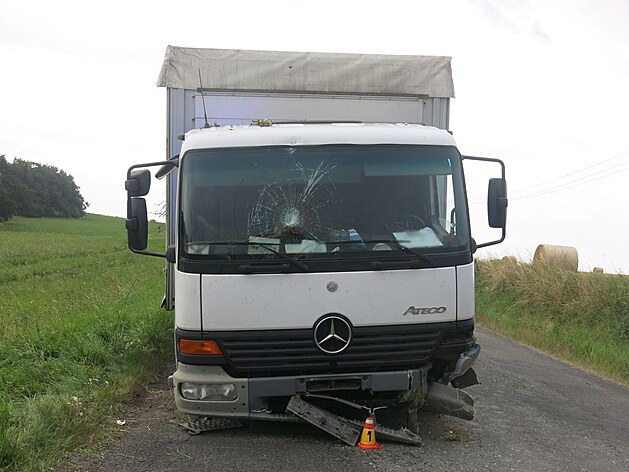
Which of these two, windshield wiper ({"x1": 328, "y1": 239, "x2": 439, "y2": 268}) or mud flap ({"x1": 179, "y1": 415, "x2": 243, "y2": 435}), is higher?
windshield wiper ({"x1": 328, "y1": 239, "x2": 439, "y2": 268})

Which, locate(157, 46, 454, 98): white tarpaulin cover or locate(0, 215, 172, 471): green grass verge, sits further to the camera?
locate(157, 46, 454, 98): white tarpaulin cover

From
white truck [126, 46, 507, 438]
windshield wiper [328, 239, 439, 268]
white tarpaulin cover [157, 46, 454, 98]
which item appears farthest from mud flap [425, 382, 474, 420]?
white tarpaulin cover [157, 46, 454, 98]

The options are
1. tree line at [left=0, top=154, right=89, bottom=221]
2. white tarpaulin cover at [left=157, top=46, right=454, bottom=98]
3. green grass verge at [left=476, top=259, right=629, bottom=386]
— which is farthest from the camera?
tree line at [left=0, top=154, right=89, bottom=221]

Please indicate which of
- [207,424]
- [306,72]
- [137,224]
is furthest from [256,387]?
[306,72]

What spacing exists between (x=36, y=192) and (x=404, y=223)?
96.3 metres

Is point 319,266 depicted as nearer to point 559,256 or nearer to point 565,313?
point 565,313

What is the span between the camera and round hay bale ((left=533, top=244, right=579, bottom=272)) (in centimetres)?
2117

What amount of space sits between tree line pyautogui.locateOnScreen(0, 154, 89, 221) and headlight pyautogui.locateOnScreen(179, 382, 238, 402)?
248ft

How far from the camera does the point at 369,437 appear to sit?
5691mm

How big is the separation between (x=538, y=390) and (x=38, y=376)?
548cm

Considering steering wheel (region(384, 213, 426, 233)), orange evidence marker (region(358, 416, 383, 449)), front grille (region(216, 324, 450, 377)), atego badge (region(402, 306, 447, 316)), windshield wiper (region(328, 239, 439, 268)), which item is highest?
steering wheel (region(384, 213, 426, 233))

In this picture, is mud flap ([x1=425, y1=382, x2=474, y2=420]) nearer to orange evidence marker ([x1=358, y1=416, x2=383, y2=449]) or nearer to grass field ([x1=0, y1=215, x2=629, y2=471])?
orange evidence marker ([x1=358, y1=416, x2=383, y2=449])

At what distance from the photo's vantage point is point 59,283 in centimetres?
2041

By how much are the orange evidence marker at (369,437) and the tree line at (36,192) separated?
76178 mm
